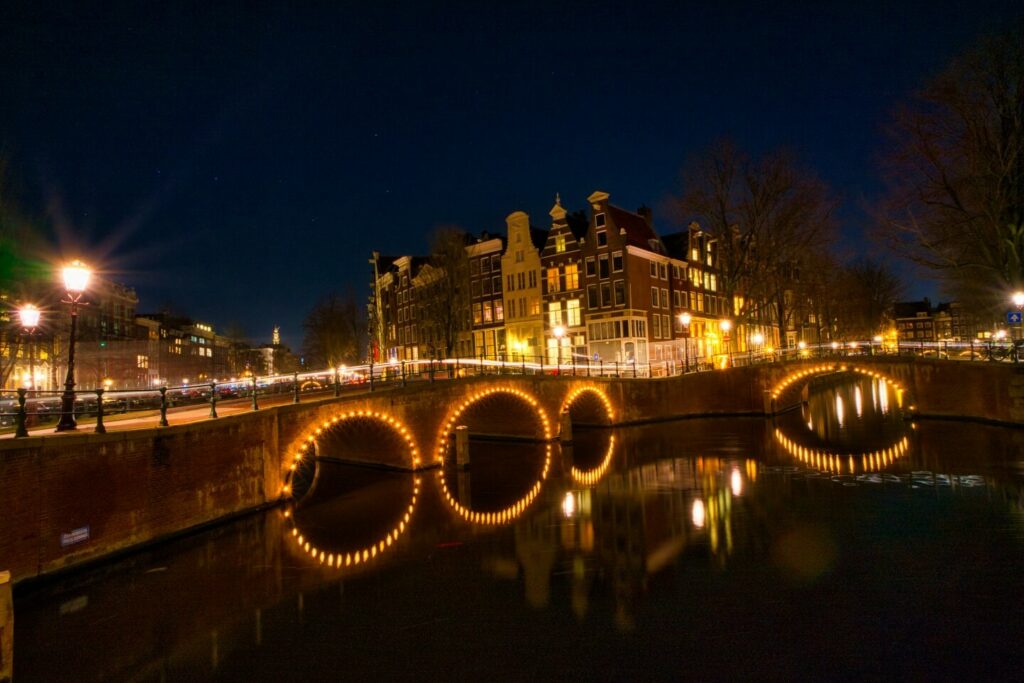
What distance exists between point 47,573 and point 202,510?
3987 millimetres

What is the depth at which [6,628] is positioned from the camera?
748 centimetres

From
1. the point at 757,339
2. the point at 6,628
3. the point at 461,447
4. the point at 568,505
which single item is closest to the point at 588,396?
the point at 461,447

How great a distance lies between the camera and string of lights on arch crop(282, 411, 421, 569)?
13.8 m

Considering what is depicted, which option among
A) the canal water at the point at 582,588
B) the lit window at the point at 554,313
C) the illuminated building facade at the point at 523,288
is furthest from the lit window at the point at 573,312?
the canal water at the point at 582,588

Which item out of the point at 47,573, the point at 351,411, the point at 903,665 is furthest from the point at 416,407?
the point at 903,665

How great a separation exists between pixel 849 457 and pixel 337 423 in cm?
2020

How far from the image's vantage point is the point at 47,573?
1170cm

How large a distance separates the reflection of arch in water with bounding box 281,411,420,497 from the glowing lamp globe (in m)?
7.77

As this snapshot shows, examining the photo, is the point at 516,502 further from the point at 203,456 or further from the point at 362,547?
the point at 203,456

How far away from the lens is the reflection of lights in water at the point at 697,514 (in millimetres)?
15265

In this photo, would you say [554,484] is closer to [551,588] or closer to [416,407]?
[416,407]

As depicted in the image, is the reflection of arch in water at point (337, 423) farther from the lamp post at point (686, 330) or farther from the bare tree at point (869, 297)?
the bare tree at point (869, 297)

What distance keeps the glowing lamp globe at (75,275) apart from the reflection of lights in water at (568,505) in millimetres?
13322

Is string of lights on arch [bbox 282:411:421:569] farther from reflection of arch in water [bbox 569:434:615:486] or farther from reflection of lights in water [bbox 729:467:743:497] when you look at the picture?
reflection of lights in water [bbox 729:467:743:497]
